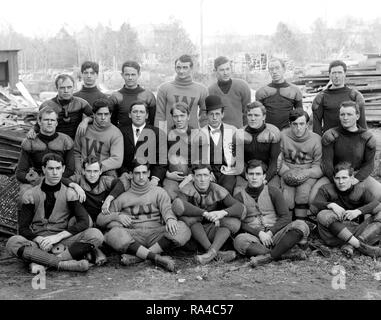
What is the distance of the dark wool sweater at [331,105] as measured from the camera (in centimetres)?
680

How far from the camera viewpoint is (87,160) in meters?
6.26

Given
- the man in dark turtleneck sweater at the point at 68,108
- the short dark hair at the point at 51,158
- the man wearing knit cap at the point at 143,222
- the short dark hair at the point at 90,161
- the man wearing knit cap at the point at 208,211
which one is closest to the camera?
the short dark hair at the point at 51,158

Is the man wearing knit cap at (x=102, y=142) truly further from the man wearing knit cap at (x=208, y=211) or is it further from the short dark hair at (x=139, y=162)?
the man wearing knit cap at (x=208, y=211)

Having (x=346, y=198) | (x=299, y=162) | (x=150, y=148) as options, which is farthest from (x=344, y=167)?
(x=150, y=148)

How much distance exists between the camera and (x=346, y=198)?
6199 millimetres

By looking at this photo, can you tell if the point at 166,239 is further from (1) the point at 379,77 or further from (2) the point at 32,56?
(2) the point at 32,56

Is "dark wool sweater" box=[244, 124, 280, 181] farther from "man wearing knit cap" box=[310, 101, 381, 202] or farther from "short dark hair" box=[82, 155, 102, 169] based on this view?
"short dark hair" box=[82, 155, 102, 169]

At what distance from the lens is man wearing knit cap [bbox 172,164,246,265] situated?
19.4 ft

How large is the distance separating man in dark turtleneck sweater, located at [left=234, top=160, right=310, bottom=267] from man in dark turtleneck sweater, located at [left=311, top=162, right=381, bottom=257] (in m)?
0.33

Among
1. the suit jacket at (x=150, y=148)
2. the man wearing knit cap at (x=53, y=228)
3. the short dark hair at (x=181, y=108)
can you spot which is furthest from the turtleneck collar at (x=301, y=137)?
the man wearing knit cap at (x=53, y=228)

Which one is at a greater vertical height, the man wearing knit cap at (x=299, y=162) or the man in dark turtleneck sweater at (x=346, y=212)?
the man wearing knit cap at (x=299, y=162)

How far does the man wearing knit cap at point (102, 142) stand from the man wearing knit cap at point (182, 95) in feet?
2.39

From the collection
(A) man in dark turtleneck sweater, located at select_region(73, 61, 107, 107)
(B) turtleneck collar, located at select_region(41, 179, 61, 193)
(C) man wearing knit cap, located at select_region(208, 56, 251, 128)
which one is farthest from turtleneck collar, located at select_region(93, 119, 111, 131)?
(C) man wearing knit cap, located at select_region(208, 56, 251, 128)
